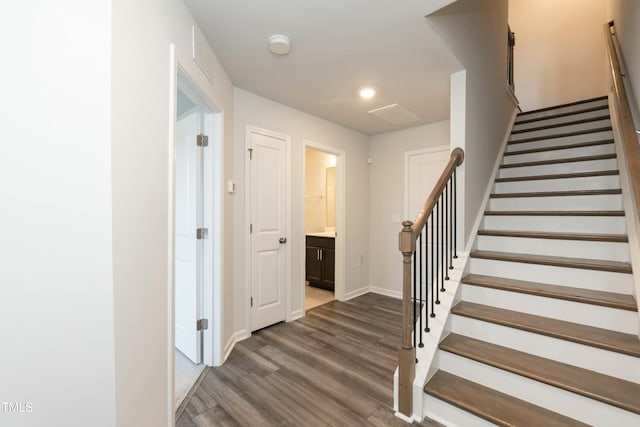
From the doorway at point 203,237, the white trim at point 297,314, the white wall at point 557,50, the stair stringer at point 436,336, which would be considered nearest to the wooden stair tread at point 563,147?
the stair stringer at point 436,336

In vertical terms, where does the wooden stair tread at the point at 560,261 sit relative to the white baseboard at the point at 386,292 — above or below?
above

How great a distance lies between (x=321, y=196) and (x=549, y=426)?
4171mm

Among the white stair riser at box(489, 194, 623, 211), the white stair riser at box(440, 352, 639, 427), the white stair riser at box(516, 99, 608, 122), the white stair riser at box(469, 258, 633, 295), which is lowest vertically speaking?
the white stair riser at box(440, 352, 639, 427)

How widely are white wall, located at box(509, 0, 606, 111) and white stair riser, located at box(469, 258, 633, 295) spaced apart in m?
3.61

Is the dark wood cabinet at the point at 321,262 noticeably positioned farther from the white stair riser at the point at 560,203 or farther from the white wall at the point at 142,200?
the white wall at the point at 142,200

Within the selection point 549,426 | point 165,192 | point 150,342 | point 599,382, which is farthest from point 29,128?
point 599,382

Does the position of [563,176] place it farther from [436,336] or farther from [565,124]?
[436,336]

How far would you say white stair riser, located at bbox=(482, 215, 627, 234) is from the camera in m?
2.08

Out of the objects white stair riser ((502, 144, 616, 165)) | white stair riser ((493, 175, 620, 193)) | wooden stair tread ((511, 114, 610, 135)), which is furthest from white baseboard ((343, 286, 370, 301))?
wooden stair tread ((511, 114, 610, 135))

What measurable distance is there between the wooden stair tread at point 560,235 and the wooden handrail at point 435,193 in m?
0.70

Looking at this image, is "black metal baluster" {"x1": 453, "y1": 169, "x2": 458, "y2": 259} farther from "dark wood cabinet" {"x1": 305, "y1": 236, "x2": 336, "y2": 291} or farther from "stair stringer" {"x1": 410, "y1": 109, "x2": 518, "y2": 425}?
"dark wood cabinet" {"x1": 305, "y1": 236, "x2": 336, "y2": 291}

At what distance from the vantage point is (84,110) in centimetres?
94

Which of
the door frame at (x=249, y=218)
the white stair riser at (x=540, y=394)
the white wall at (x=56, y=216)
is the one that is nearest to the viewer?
the white wall at (x=56, y=216)

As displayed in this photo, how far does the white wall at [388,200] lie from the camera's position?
398 cm
